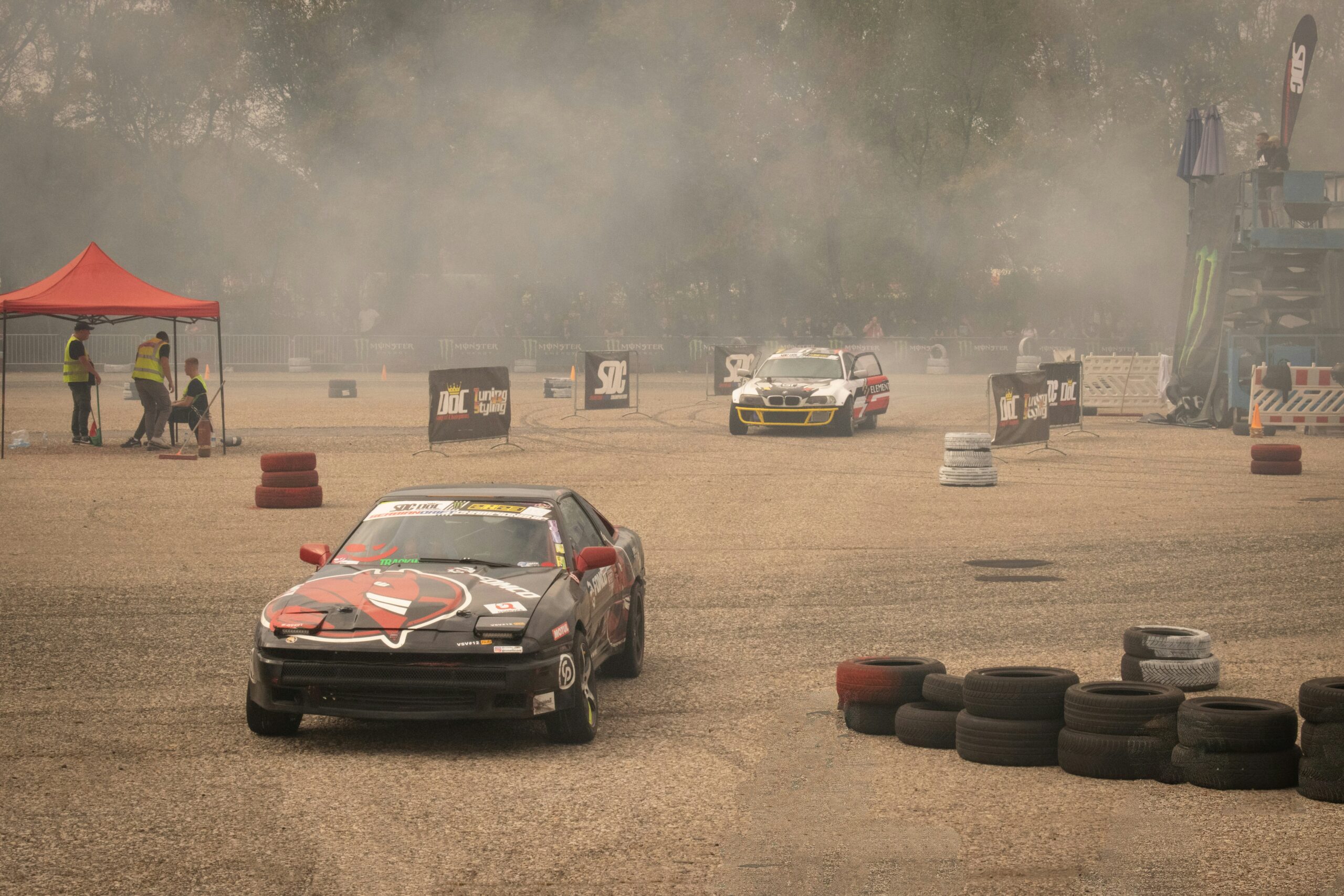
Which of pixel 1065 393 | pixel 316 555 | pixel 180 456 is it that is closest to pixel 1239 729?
pixel 316 555

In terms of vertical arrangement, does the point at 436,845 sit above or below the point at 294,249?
below

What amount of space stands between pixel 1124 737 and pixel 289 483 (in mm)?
12267

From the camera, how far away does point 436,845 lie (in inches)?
214

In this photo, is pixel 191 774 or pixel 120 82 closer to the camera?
pixel 191 774

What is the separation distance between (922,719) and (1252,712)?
5.02 ft

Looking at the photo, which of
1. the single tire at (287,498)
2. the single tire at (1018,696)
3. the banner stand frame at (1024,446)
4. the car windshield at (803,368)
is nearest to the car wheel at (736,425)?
the car windshield at (803,368)

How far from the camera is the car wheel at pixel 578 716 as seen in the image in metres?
6.88

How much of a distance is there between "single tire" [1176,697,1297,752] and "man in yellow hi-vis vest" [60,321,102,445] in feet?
65.5

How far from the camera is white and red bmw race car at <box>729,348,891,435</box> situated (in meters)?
26.1

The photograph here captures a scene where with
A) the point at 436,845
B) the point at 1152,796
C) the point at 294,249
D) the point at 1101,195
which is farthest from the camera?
the point at 294,249

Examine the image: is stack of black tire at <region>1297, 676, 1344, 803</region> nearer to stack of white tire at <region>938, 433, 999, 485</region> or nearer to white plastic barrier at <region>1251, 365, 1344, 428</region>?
stack of white tire at <region>938, 433, 999, 485</region>

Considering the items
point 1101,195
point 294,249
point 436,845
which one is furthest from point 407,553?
point 294,249

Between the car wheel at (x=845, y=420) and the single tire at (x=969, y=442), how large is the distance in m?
7.11

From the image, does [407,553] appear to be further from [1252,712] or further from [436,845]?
[1252,712]
